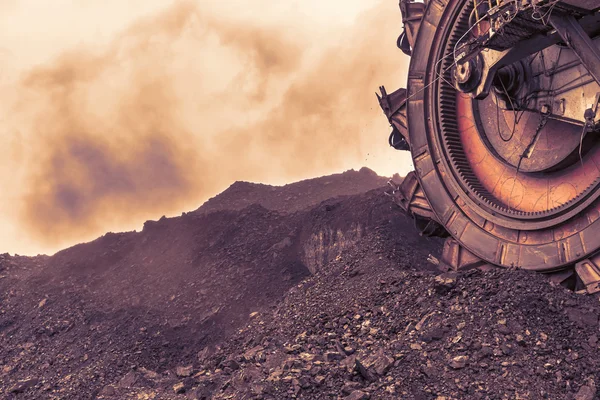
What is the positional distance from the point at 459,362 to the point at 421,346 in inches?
32.3

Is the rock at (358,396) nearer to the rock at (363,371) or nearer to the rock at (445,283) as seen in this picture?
the rock at (363,371)

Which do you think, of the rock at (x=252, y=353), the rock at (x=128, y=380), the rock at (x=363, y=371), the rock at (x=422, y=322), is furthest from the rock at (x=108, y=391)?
the rock at (x=422, y=322)

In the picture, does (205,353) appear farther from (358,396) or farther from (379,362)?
(358,396)

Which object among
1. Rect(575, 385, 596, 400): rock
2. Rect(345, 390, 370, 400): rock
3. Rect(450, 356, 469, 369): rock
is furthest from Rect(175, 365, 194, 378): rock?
Rect(575, 385, 596, 400): rock

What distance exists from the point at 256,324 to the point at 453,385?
6058 mm

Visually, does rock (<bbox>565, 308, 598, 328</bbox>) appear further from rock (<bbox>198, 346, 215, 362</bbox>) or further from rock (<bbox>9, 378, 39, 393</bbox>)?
rock (<bbox>9, 378, 39, 393</bbox>)

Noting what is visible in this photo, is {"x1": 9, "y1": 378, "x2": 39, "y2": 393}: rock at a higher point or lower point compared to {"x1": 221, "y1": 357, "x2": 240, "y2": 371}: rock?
higher

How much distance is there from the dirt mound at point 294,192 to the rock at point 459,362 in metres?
15.2

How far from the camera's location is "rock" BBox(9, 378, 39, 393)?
1474 centimetres

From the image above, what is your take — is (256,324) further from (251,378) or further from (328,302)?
(251,378)

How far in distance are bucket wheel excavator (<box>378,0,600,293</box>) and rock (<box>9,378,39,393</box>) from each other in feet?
32.1

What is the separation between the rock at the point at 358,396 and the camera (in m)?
8.88

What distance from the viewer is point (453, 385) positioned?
29.1ft

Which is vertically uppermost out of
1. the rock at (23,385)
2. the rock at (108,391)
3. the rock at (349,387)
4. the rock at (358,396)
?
the rock at (23,385)
